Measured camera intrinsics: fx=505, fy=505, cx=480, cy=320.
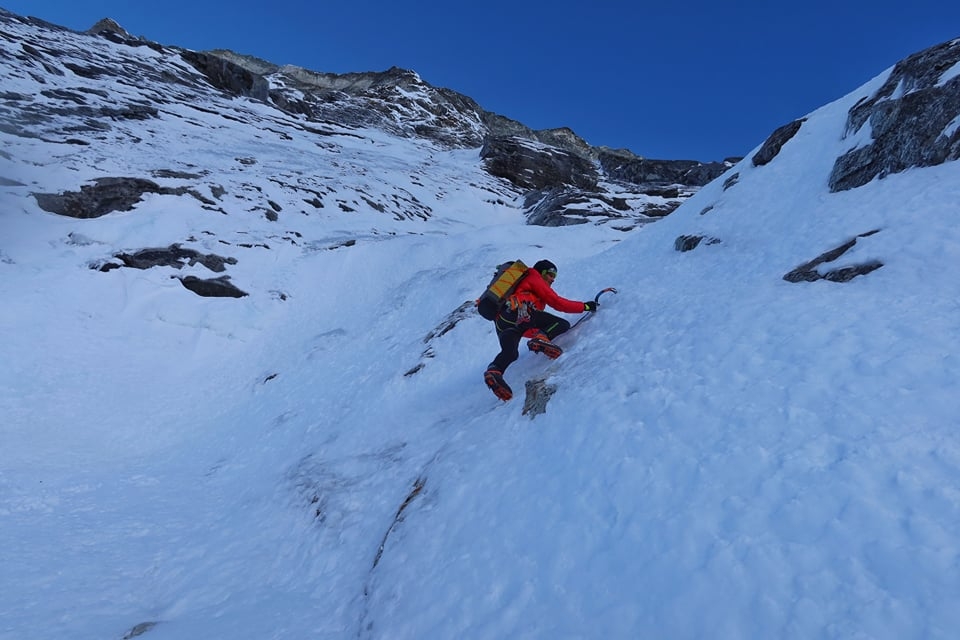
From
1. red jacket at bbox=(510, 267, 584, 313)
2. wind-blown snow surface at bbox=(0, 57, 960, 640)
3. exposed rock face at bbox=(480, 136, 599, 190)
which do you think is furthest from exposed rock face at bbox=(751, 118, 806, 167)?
exposed rock face at bbox=(480, 136, 599, 190)

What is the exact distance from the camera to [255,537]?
25.1 ft

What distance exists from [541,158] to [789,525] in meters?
65.7

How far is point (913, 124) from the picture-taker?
9859 mm

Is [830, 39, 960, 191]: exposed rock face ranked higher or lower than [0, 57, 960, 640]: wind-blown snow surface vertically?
higher

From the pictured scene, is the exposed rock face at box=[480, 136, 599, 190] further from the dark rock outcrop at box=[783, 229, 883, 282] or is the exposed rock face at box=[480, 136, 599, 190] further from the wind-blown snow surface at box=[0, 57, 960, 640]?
the dark rock outcrop at box=[783, 229, 883, 282]

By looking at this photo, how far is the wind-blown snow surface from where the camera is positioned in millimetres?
3598

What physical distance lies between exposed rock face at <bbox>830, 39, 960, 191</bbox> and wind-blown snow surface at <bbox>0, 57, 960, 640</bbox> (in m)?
0.63

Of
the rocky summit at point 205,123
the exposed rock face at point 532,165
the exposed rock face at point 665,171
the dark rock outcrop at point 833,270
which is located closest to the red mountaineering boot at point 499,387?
the dark rock outcrop at point 833,270


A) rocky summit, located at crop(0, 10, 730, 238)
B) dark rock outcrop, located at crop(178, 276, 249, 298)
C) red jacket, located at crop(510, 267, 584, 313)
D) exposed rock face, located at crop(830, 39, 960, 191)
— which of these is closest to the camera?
red jacket, located at crop(510, 267, 584, 313)

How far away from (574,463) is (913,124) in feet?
33.3

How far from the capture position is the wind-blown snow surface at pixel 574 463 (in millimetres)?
3598

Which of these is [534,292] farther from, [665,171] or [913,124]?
[665,171]

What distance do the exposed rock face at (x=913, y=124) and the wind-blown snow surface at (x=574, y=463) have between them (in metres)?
0.63

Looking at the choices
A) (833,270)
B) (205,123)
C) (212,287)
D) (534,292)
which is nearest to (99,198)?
(212,287)
